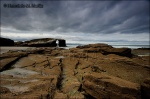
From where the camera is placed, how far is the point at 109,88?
4254 mm

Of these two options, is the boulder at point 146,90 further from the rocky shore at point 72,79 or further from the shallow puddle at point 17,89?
the shallow puddle at point 17,89

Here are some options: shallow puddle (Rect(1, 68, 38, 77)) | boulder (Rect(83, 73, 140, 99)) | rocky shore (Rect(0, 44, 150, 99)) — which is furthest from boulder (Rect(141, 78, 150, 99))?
shallow puddle (Rect(1, 68, 38, 77))

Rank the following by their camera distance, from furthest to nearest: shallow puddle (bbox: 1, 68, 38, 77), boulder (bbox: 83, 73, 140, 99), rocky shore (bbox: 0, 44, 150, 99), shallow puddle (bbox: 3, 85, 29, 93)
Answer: shallow puddle (bbox: 1, 68, 38, 77) < shallow puddle (bbox: 3, 85, 29, 93) < rocky shore (bbox: 0, 44, 150, 99) < boulder (bbox: 83, 73, 140, 99)

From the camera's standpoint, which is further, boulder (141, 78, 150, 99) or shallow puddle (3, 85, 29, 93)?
shallow puddle (3, 85, 29, 93)

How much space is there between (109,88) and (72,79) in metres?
1.71

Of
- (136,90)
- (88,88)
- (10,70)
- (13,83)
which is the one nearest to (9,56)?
(10,70)

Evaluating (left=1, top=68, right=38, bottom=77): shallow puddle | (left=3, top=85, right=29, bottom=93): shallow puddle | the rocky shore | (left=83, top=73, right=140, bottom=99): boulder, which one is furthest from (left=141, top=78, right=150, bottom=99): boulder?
(left=1, top=68, right=38, bottom=77): shallow puddle

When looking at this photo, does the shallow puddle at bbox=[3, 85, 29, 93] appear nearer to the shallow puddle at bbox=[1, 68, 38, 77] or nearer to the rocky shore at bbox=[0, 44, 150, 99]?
the rocky shore at bbox=[0, 44, 150, 99]

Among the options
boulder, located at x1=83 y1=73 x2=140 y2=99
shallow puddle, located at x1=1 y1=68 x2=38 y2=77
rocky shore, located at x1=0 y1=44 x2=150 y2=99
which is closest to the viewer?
boulder, located at x1=83 y1=73 x2=140 y2=99

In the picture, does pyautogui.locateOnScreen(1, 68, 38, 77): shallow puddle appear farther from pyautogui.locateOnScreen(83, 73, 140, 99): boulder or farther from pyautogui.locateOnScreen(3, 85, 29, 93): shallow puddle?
pyautogui.locateOnScreen(83, 73, 140, 99): boulder

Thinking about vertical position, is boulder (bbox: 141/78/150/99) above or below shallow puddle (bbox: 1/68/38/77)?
below

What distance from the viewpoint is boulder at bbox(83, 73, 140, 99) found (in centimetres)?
398

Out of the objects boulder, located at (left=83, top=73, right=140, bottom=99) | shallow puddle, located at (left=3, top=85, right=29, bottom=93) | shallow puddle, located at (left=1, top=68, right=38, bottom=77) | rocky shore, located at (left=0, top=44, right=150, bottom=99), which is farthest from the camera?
shallow puddle, located at (left=1, top=68, right=38, bottom=77)

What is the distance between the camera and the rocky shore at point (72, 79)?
164 inches
